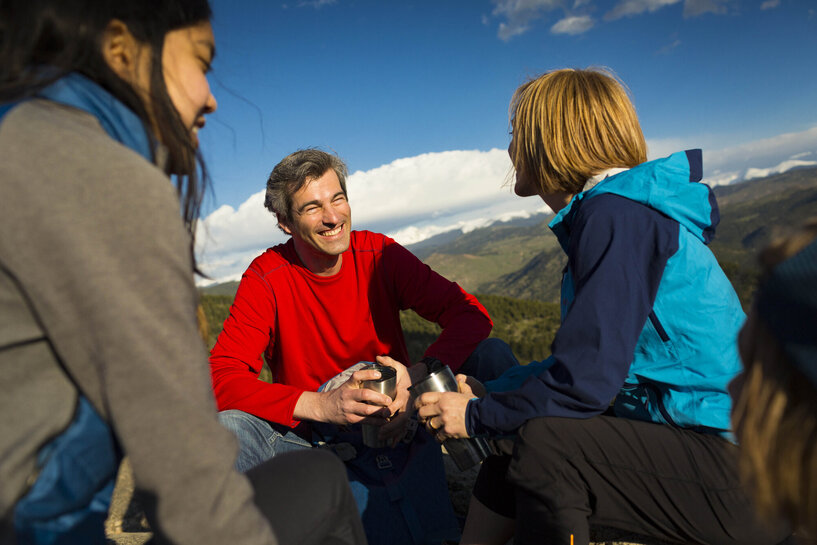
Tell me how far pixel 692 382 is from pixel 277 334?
3.11 metres

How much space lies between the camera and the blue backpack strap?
45.4 inches

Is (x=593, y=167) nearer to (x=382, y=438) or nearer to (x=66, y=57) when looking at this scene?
(x=382, y=438)

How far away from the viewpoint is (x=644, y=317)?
2234 mm

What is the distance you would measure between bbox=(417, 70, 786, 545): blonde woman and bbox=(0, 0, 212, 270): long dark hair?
173 centimetres

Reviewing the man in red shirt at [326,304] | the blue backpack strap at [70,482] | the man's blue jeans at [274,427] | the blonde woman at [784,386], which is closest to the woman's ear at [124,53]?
the blue backpack strap at [70,482]

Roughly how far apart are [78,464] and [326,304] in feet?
10.0

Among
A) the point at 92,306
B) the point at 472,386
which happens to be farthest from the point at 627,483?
the point at 92,306

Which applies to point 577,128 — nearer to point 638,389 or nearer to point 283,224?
point 638,389

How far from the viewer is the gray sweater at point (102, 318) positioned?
3.36 ft

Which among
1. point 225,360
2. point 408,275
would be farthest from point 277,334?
point 408,275

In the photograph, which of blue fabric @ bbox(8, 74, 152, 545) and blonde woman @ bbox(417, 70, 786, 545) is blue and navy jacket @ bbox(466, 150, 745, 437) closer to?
blonde woman @ bbox(417, 70, 786, 545)

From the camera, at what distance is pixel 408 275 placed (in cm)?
445

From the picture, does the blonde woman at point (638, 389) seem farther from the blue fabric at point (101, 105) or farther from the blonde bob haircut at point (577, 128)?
the blue fabric at point (101, 105)

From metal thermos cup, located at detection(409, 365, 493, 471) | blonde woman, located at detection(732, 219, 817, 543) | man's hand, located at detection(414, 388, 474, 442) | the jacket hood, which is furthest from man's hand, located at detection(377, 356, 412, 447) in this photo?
blonde woman, located at detection(732, 219, 817, 543)
